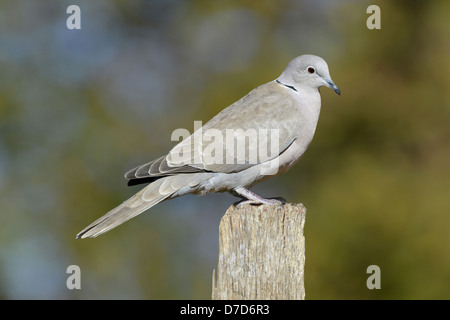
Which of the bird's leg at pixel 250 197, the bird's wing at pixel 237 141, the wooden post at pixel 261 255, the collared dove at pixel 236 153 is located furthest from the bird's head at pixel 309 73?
the wooden post at pixel 261 255

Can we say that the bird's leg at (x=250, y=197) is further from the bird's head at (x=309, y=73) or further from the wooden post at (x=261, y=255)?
the bird's head at (x=309, y=73)

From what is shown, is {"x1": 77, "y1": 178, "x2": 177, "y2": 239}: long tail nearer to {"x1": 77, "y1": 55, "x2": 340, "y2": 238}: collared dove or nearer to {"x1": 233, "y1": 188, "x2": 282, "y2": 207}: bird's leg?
{"x1": 77, "y1": 55, "x2": 340, "y2": 238}: collared dove

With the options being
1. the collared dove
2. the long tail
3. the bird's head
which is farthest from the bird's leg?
the bird's head

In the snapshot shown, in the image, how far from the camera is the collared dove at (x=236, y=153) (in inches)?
169

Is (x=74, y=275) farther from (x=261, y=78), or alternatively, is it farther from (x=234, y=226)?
(x=234, y=226)

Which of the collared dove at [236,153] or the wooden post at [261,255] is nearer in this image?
the wooden post at [261,255]

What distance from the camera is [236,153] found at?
173 inches

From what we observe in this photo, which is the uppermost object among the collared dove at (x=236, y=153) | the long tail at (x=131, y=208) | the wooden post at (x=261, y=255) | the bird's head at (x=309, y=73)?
the bird's head at (x=309, y=73)

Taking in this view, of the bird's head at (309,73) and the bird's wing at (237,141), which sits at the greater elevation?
the bird's head at (309,73)

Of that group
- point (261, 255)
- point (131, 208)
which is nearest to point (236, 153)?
point (131, 208)

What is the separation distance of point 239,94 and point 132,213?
415 centimetres

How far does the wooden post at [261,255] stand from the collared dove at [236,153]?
0.75 metres

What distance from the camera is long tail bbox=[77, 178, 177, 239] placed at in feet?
13.3

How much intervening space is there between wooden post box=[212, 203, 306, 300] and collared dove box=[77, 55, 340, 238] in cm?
75
